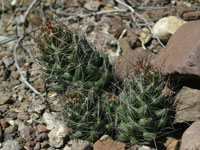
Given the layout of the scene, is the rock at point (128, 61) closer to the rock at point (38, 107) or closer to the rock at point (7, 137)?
the rock at point (38, 107)

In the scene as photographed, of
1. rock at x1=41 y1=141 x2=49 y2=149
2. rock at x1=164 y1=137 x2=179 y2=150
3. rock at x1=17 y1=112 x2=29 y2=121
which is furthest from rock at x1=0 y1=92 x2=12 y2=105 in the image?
rock at x1=164 y1=137 x2=179 y2=150

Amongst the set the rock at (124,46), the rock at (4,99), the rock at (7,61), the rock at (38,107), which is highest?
the rock at (124,46)

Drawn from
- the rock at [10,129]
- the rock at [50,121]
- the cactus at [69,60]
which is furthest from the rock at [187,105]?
the rock at [10,129]

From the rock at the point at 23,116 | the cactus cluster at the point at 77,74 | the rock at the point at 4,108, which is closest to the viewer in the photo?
the cactus cluster at the point at 77,74

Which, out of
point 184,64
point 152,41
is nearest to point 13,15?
point 152,41

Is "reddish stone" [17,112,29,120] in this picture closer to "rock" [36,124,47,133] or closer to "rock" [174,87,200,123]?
"rock" [36,124,47,133]

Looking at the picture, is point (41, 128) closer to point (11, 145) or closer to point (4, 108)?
point (11, 145)

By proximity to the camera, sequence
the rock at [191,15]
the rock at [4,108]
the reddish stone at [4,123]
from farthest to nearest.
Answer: the rock at [191,15]
the rock at [4,108]
the reddish stone at [4,123]
